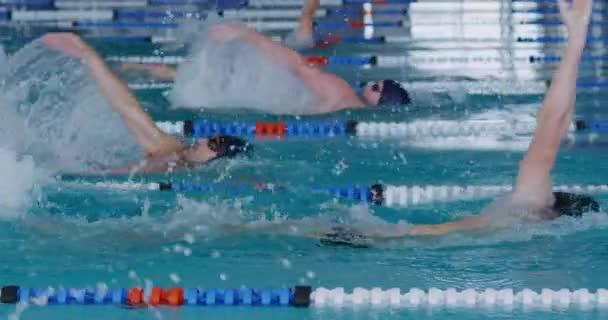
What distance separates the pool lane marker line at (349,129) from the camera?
18.9 ft

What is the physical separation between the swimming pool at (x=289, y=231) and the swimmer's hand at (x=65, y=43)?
379mm

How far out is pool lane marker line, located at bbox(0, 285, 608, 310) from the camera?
3.34 meters

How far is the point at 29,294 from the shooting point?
3365 mm

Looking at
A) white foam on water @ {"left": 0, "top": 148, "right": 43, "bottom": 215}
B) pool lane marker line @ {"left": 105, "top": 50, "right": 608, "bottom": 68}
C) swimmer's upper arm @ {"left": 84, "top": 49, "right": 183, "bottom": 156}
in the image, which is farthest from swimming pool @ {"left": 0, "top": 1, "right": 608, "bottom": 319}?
pool lane marker line @ {"left": 105, "top": 50, "right": 608, "bottom": 68}

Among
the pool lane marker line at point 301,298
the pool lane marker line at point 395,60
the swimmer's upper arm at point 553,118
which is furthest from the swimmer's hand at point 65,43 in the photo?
the pool lane marker line at point 395,60

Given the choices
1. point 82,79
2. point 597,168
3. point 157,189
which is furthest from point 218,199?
point 597,168

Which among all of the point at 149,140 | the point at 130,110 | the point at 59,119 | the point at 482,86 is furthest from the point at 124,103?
the point at 482,86

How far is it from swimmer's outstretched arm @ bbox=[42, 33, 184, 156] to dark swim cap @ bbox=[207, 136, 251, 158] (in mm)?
138

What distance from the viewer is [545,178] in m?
3.84

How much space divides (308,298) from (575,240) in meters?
1.05

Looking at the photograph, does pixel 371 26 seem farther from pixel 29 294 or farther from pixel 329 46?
pixel 29 294

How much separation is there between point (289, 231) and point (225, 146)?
92 centimetres

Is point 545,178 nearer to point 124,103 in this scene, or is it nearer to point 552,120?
point 552,120

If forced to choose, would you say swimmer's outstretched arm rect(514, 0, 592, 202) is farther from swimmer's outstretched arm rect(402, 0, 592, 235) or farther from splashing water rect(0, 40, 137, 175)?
splashing water rect(0, 40, 137, 175)
